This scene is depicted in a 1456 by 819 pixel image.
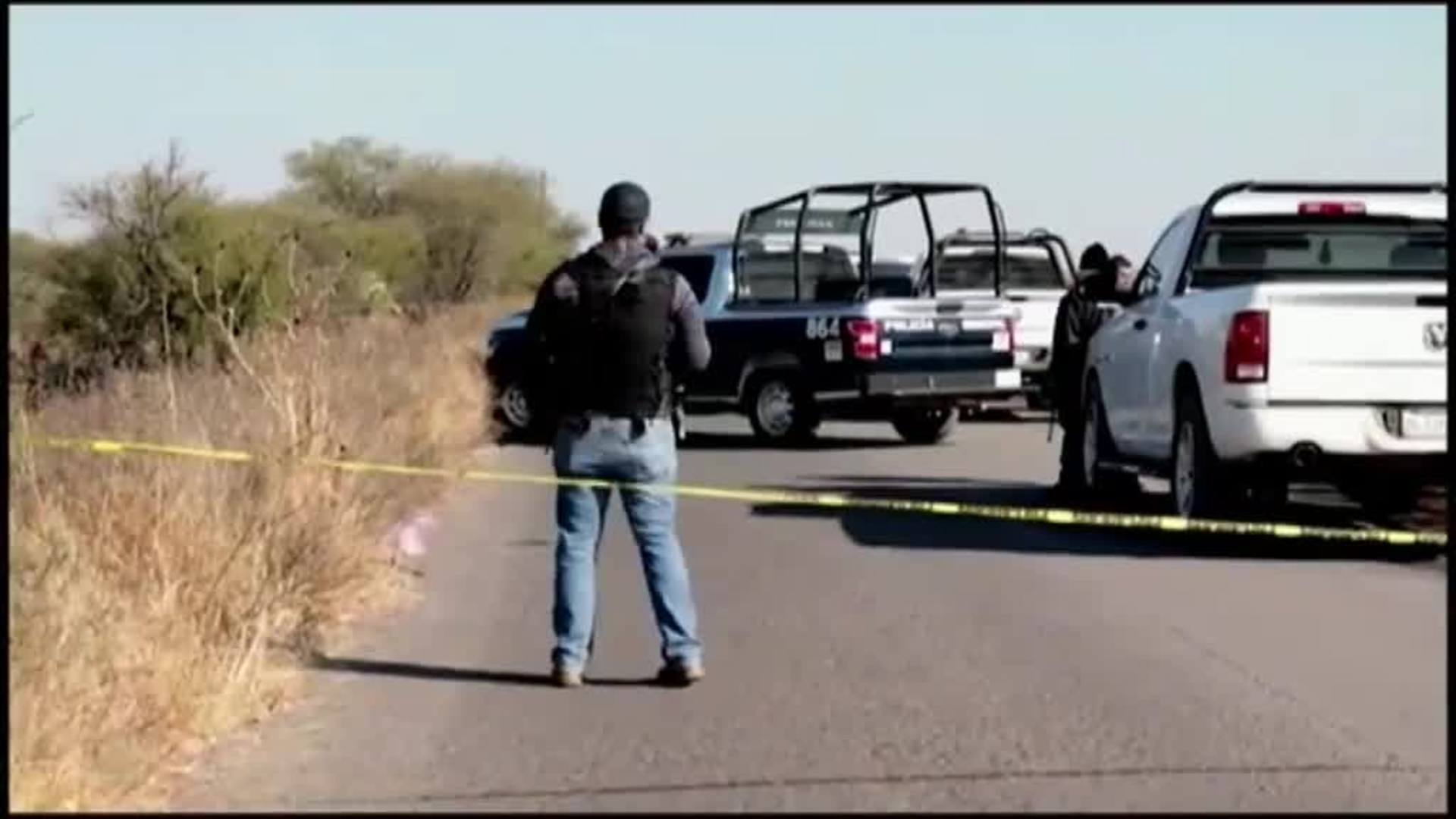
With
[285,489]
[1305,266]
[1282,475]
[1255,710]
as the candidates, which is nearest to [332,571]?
[285,489]

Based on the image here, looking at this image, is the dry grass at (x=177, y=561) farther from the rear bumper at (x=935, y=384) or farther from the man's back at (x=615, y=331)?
the rear bumper at (x=935, y=384)

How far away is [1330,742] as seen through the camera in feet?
28.3

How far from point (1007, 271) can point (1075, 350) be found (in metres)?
9.91

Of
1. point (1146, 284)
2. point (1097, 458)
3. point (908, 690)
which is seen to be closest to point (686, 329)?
point (908, 690)

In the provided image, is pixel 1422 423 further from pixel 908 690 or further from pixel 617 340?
pixel 617 340

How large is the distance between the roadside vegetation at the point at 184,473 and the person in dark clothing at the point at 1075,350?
13.5ft

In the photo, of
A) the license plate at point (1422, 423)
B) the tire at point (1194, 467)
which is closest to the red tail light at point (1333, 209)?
the tire at point (1194, 467)

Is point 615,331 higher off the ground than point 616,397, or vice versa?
point 615,331

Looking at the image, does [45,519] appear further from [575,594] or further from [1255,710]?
[1255,710]

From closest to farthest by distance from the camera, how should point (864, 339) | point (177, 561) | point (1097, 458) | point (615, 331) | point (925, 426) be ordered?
point (615, 331) < point (177, 561) < point (1097, 458) < point (864, 339) < point (925, 426)

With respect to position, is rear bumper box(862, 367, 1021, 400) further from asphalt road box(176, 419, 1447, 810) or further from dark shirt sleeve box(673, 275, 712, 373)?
dark shirt sleeve box(673, 275, 712, 373)

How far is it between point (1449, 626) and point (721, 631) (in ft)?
9.82

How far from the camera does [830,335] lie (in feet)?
75.5

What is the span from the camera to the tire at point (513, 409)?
24844mm
